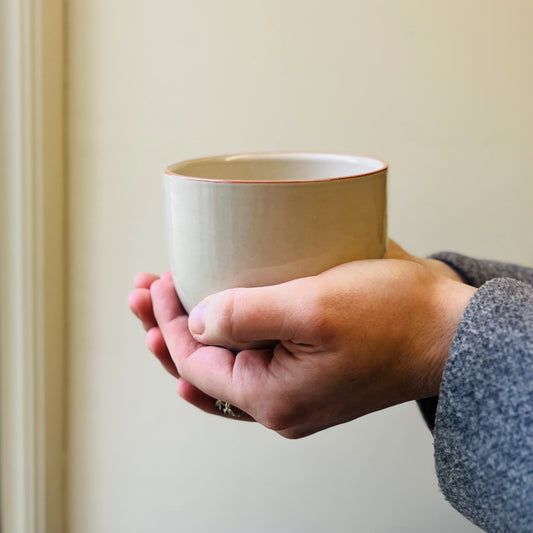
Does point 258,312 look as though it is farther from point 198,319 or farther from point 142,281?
point 142,281

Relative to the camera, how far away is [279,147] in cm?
80

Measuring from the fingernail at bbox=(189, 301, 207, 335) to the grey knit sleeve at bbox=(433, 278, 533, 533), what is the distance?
0.16 m

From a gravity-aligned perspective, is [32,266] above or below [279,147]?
below

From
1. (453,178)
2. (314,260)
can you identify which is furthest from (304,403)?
(453,178)

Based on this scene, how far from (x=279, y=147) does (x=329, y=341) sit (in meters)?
0.44

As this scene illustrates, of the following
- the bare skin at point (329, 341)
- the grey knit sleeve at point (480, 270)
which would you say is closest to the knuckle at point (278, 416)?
the bare skin at point (329, 341)

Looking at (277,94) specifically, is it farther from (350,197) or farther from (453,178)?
(350,197)

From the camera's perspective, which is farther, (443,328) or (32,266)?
(32,266)

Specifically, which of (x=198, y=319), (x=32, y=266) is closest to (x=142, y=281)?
(x=198, y=319)

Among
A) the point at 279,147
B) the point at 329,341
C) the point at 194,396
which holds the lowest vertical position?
the point at 194,396

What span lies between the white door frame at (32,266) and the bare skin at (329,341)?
438 mm

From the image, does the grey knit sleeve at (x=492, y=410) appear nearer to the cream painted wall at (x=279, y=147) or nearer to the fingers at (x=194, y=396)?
the fingers at (x=194, y=396)

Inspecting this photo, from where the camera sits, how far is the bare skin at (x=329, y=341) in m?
0.41

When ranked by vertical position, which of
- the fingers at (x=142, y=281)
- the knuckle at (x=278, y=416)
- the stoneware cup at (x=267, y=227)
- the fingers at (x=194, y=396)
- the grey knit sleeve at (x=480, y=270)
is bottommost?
the fingers at (x=194, y=396)
